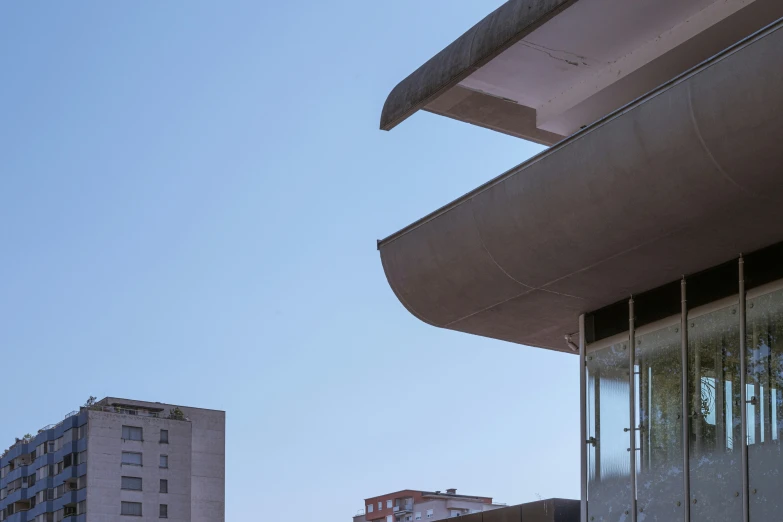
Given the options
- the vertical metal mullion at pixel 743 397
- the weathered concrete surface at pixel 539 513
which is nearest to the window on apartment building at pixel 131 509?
the weathered concrete surface at pixel 539 513

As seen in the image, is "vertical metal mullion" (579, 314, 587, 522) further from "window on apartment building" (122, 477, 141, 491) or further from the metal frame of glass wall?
"window on apartment building" (122, 477, 141, 491)

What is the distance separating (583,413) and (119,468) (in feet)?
301

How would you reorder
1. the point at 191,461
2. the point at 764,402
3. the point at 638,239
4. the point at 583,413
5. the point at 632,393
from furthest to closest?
1. the point at 191,461
2. the point at 583,413
3. the point at 632,393
4. the point at 638,239
5. the point at 764,402

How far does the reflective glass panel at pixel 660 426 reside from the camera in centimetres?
1534

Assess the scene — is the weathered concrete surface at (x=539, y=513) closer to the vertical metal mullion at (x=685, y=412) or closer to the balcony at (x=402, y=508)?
the vertical metal mullion at (x=685, y=412)

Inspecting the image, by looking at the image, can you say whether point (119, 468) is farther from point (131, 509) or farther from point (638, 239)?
point (638, 239)

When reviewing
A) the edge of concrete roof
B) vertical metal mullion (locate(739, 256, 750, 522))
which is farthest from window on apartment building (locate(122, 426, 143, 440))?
vertical metal mullion (locate(739, 256, 750, 522))

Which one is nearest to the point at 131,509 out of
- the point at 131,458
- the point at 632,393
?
the point at 131,458

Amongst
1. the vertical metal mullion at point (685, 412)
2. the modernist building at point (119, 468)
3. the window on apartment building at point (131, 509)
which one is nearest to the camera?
the vertical metal mullion at point (685, 412)

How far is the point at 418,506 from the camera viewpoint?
469 feet

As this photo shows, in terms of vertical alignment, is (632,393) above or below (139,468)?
below

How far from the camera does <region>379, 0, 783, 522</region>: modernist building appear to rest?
13430 mm

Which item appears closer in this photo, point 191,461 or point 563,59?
point 563,59

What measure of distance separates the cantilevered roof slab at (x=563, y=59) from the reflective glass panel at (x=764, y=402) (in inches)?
147
